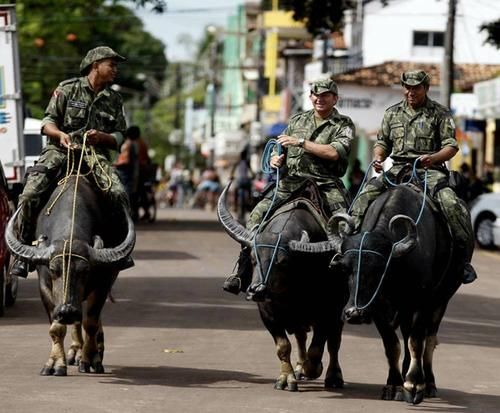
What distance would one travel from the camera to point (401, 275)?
1198 centimetres

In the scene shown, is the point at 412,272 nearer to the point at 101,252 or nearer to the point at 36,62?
the point at 101,252

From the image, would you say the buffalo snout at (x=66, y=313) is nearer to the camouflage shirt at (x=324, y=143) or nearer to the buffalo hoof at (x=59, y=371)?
the buffalo hoof at (x=59, y=371)

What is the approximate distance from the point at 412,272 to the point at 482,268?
16.1 meters

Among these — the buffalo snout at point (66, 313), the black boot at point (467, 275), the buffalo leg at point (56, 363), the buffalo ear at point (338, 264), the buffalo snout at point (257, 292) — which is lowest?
the buffalo leg at point (56, 363)

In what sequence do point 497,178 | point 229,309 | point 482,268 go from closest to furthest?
point 229,309
point 482,268
point 497,178

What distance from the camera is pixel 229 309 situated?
18.6 meters

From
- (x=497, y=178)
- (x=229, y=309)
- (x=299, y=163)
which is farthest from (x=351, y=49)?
(x=299, y=163)

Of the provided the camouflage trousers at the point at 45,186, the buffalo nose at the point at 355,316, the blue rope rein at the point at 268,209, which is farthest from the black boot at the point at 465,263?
the camouflage trousers at the point at 45,186

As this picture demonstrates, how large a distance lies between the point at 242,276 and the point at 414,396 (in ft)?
5.54

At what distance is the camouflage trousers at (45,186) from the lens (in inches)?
518

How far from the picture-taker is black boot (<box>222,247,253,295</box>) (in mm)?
12391

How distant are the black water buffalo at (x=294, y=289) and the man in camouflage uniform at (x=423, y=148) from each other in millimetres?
484

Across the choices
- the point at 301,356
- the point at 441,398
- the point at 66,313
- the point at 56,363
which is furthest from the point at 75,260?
the point at 441,398

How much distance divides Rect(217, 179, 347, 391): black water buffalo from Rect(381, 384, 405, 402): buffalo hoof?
0.65 meters
